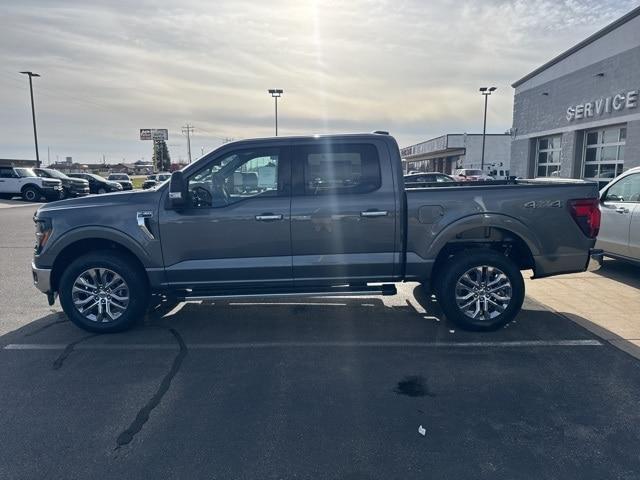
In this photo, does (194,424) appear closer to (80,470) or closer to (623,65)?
(80,470)

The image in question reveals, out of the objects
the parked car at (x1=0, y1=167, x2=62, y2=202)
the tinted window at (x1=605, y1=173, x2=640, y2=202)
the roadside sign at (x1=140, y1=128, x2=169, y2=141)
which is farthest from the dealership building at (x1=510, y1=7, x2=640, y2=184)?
the roadside sign at (x1=140, y1=128, x2=169, y2=141)

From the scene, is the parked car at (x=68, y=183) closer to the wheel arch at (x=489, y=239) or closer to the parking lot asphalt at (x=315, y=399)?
the parking lot asphalt at (x=315, y=399)

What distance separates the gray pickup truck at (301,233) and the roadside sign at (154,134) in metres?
83.4

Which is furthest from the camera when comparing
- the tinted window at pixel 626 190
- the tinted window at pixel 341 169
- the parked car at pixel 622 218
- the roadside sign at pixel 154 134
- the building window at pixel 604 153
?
the roadside sign at pixel 154 134

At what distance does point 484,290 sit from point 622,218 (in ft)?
11.9

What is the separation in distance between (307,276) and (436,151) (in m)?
61.3

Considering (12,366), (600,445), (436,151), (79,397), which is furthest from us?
(436,151)

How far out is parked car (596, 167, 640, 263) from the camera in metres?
6.70

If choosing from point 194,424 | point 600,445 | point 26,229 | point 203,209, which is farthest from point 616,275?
point 26,229

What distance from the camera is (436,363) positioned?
4.18 meters

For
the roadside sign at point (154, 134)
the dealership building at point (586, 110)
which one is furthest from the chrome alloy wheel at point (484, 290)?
the roadside sign at point (154, 134)

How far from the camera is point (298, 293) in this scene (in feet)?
15.9

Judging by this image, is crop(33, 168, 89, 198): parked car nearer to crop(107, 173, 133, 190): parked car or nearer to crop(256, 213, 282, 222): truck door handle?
crop(107, 173, 133, 190): parked car

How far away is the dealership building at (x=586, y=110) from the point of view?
16438 mm
